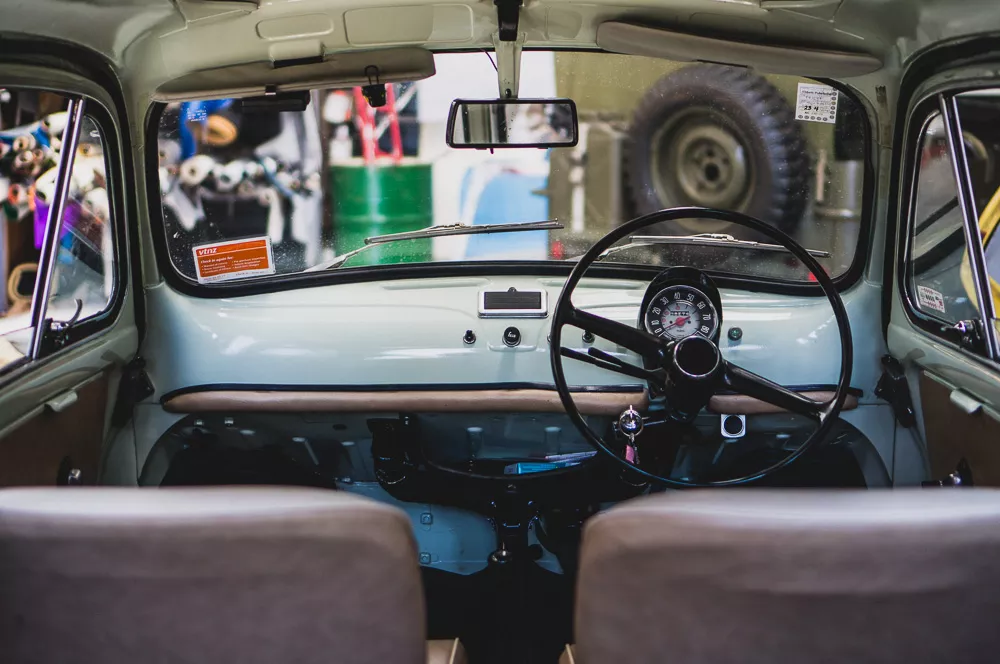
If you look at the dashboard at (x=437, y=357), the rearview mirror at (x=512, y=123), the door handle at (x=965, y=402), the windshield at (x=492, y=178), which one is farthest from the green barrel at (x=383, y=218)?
the door handle at (x=965, y=402)

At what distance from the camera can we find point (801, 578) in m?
1.13

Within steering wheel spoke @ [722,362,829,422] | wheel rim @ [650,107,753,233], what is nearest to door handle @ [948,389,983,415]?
steering wheel spoke @ [722,362,829,422]

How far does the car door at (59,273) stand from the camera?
2100mm

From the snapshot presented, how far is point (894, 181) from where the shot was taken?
2.71 metres

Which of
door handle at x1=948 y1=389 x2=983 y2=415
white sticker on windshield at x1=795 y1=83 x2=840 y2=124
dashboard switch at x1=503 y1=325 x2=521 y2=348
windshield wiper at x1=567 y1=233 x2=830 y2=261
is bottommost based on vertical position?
door handle at x1=948 y1=389 x2=983 y2=415

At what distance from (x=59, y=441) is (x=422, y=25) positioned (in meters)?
1.58

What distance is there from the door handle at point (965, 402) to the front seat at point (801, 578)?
3.68 ft

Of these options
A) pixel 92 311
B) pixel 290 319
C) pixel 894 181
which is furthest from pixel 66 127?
pixel 894 181

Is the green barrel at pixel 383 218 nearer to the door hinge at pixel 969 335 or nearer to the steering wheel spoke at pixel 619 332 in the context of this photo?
the steering wheel spoke at pixel 619 332

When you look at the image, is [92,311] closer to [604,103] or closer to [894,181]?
[604,103]

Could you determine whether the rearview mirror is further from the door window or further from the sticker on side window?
the door window

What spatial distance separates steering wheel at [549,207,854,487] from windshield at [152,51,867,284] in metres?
0.64

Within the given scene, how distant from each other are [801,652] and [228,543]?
0.81 m

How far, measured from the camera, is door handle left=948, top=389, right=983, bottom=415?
2191 millimetres
